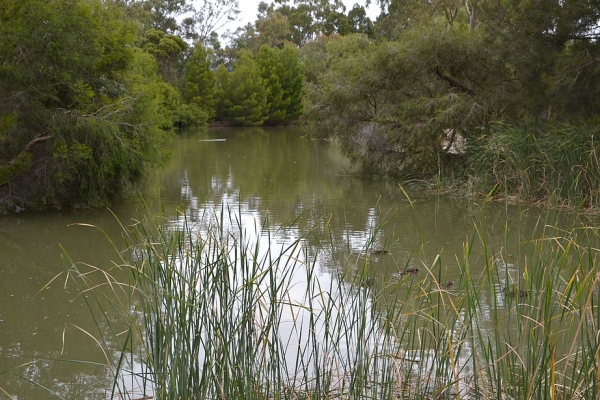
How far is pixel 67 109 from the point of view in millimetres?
8703

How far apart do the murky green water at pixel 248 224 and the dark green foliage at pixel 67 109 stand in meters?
0.38

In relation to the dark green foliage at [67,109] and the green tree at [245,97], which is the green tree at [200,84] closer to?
the green tree at [245,97]

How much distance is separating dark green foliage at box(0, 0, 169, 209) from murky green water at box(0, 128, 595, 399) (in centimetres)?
38

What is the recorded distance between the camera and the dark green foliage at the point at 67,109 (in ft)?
26.8

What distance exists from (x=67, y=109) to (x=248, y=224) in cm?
255

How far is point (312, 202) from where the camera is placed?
10125mm

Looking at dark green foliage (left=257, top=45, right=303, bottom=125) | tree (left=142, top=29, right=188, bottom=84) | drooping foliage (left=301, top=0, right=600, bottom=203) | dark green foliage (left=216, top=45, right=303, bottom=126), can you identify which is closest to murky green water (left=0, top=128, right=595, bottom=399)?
drooping foliage (left=301, top=0, right=600, bottom=203)

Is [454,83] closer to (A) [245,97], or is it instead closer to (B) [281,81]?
(A) [245,97]

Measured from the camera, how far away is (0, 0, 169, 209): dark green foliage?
8156mm

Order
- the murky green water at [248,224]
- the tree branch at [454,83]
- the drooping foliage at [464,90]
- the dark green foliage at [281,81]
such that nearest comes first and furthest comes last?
the murky green water at [248,224] < the drooping foliage at [464,90] < the tree branch at [454,83] < the dark green foliage at [281,81]

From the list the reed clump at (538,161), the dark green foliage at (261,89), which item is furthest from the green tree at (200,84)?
the reed clump at (538,161)

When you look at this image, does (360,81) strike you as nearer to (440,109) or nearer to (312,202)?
(440,109)

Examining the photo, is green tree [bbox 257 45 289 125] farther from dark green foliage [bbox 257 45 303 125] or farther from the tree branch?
the tree branch

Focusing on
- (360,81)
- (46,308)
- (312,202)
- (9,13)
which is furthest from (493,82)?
(46,308)
